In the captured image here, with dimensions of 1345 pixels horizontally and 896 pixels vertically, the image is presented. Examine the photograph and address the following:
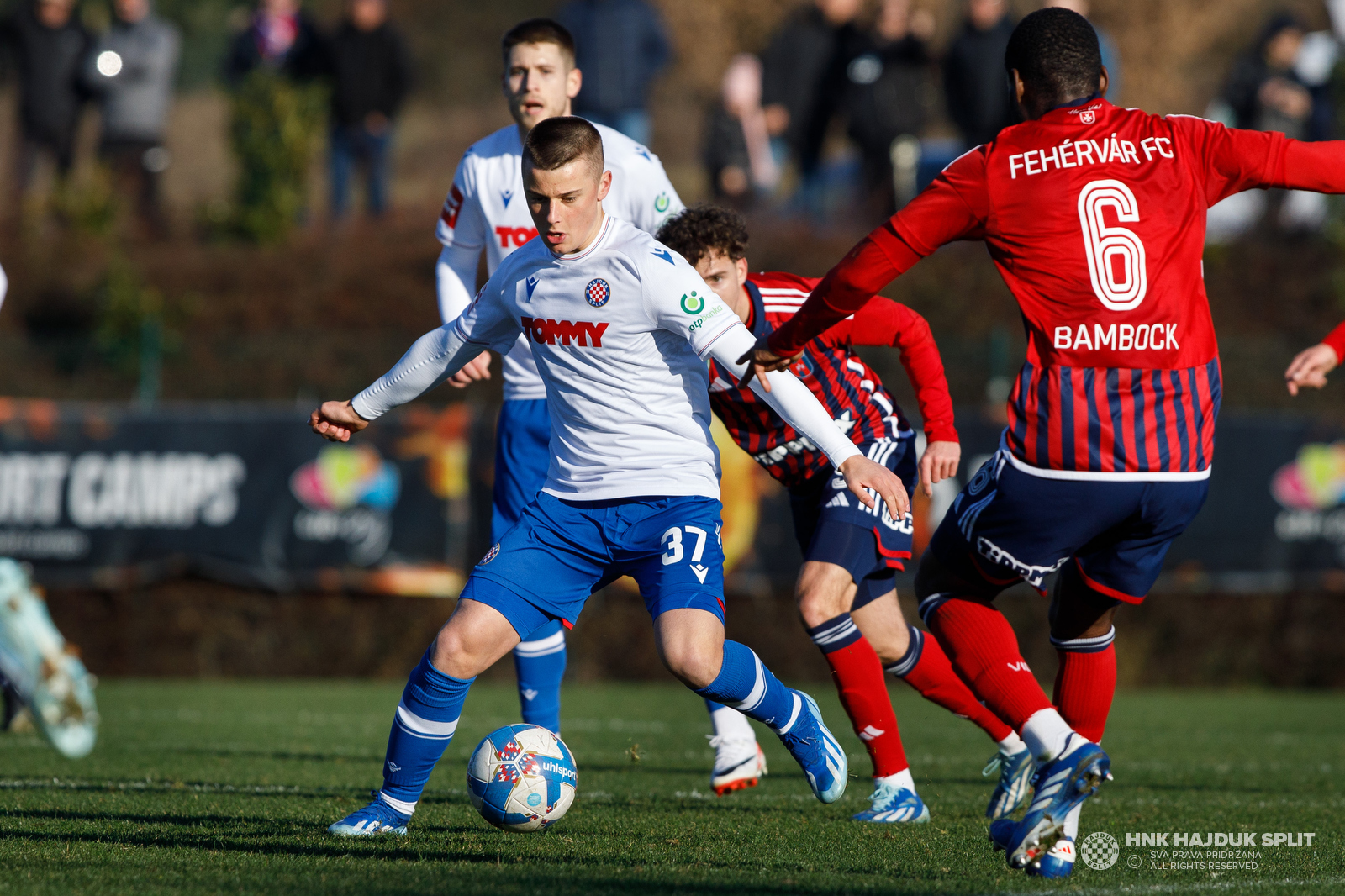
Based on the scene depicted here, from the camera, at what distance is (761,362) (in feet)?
16.2

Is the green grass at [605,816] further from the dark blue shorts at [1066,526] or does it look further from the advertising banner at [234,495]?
the advertising banner at [234,495]

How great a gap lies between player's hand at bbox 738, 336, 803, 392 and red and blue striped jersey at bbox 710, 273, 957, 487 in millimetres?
837

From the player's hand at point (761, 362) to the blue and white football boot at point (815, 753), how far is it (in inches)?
43.8

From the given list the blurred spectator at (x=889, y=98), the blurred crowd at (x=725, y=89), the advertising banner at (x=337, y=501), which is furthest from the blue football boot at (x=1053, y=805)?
the blurred spectator at (x=889, y=98)

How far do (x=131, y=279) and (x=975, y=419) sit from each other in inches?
309

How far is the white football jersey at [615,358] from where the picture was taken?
5059 millimetres

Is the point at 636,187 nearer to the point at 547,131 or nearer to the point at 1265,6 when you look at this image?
the point at 547,131

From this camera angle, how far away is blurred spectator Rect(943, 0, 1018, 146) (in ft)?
48.2

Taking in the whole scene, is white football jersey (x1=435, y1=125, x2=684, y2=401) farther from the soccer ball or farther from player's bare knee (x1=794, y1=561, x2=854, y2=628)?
the soccer ball

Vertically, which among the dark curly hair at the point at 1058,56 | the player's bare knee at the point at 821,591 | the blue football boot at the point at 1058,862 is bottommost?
the blue football boot at the point at 1058,862

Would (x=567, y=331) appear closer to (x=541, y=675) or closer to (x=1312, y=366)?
(x=541, y=675)

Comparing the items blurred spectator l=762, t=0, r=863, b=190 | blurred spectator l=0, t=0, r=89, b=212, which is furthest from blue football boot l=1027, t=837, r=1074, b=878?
blurred spectator l=0, t=0, r=89, b=212

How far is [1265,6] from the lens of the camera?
40094 mm

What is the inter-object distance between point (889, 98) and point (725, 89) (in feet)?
5.45
